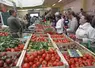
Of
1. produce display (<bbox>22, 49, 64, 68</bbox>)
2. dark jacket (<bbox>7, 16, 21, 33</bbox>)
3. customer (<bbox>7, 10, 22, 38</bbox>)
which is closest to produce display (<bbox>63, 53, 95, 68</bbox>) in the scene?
produce display (<bbox>22, 49, 64, 68</bbox>)

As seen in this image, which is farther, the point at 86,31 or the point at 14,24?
the point at 14,24

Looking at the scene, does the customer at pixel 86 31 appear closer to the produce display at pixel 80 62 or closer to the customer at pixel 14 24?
the produce display at pixel 80 62

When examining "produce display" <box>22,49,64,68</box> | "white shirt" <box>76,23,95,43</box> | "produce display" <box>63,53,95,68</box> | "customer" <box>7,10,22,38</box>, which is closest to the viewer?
"produce display" <box>22,49,64,68</box>

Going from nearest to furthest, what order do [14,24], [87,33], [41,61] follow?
[41,61], [87,33], [14,24]

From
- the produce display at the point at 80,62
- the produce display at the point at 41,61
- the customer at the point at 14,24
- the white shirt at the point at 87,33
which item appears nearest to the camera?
the produce display at the point at 41,61

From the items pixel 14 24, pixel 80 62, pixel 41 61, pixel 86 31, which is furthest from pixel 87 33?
pixel 14 24

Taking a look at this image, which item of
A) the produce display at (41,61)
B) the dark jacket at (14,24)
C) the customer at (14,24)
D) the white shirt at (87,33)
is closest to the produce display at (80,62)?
the produce display at (41,61)

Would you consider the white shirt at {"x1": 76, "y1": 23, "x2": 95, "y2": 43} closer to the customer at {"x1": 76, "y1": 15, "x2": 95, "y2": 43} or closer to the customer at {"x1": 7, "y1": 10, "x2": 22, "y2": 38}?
the customer at {"x1": 76, "y1": 15, "x2": 95, "y2": 43}

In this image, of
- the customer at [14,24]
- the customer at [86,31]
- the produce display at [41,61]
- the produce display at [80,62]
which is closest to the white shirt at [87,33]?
the customer at [86,31]

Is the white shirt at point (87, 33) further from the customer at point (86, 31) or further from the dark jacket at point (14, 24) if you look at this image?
the dark jacket at point (14, 24)

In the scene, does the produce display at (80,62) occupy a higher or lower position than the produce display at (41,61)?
lower

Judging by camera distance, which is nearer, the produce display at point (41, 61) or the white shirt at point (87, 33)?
the produce display at point (41, 61)

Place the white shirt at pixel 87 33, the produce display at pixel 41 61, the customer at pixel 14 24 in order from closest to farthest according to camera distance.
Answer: the produce display at pixel 41 61 → the white shirt at pixel 87 33 → the customer at pixel 14 24

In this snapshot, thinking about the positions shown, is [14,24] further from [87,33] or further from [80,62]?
[80,62]
